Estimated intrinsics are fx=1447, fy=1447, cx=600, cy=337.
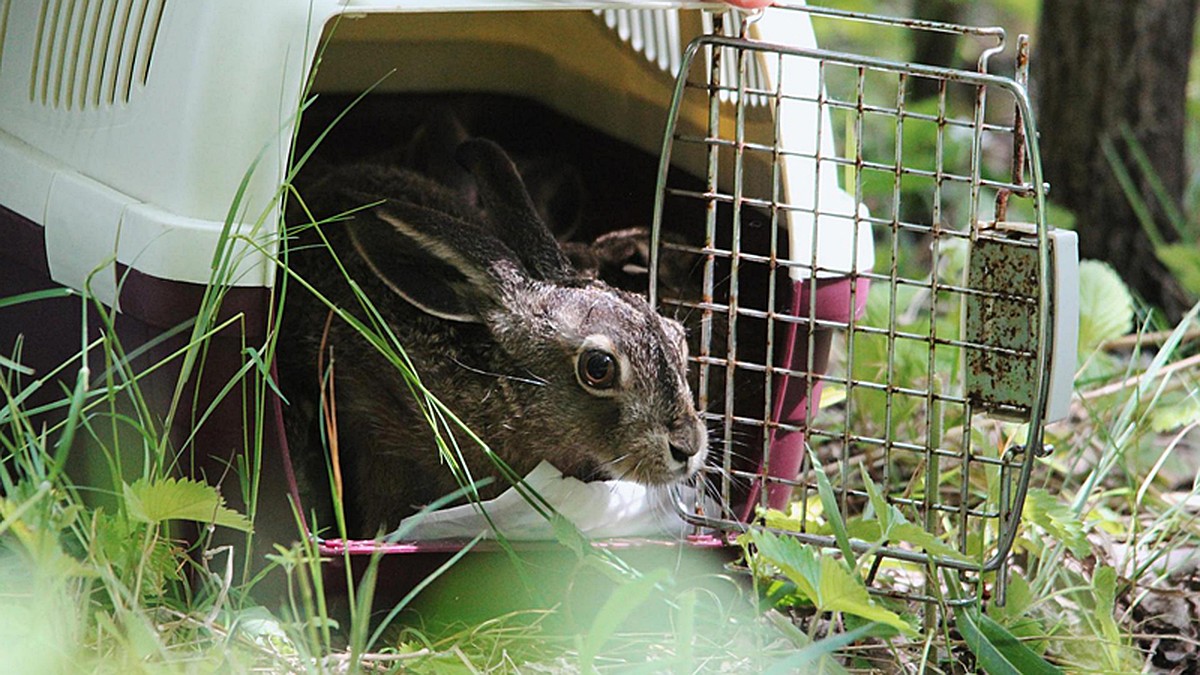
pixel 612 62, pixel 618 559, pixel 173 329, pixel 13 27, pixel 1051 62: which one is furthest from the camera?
pixel 1051 62

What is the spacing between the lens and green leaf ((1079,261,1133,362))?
3.30 meters

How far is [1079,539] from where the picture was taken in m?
2.45

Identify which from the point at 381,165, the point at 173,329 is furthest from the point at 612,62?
the point at 173,329

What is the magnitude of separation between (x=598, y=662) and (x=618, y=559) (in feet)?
0.66

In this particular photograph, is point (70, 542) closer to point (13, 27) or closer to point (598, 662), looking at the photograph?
point (598, 662)

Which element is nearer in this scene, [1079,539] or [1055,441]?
[1079,539]

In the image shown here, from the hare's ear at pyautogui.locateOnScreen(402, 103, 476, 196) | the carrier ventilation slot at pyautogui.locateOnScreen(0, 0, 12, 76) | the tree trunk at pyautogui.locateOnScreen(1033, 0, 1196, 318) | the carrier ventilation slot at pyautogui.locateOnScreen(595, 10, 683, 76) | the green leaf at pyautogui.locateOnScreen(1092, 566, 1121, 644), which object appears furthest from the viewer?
the tree trunk at pyautogui.locateOnScreen(1033, 0, 1196, 318)

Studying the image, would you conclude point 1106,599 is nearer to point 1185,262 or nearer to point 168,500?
point 168,500

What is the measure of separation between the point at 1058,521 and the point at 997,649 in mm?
284

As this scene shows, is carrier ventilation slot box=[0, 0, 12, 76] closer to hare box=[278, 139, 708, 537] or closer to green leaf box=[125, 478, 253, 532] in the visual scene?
hare box=[278, 139, 708, 537]

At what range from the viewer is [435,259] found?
268 centimetres

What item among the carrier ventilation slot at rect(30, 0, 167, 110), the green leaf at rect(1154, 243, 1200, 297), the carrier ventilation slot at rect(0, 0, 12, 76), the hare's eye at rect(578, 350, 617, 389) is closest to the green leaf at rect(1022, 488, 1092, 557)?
the hare's eye at rect(578, 350, 617, 389)

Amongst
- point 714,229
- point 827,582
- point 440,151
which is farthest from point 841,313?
point 440,151

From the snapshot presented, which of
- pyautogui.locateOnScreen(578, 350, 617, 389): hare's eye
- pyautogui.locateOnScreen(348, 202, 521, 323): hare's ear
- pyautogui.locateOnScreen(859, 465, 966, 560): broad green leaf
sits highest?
pyautogui.locateOnScreen(348, 202, 521, 323): hare's ear
